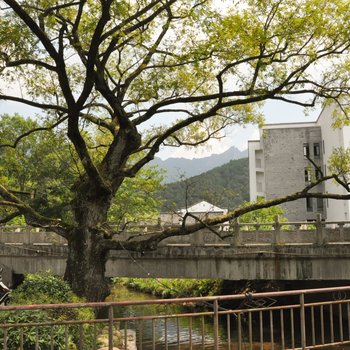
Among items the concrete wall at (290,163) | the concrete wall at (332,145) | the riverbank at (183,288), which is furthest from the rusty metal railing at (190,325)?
the concrete wall at (290,163)

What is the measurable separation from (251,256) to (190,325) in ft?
32.1

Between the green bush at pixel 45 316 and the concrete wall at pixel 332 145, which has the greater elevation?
the concrete wall at pixel 332 145

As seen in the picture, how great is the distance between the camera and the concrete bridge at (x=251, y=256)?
14992 mm

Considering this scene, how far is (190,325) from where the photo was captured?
20.9ft

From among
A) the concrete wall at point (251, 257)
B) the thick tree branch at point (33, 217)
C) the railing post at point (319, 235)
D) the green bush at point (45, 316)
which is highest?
the thick tree branch at point (33, 217)

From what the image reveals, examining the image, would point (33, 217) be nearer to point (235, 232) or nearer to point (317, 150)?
point (235, 232)

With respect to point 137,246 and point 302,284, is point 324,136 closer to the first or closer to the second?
point 302,284

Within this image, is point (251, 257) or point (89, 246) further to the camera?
point (251, 257)

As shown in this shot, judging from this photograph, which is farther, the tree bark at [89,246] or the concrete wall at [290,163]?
the concrete wall at [290,163]

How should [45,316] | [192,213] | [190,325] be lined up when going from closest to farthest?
1. [190,325]
2. [45,316]
3. [192,213]

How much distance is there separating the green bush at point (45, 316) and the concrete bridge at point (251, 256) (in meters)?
4.43

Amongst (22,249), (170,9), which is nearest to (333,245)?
(170,9)

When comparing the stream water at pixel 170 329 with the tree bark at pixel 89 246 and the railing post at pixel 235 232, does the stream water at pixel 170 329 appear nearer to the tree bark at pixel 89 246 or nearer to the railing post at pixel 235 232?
the tree bark at pixel 89 246

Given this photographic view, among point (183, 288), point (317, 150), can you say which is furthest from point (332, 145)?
point (183, 288)
